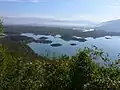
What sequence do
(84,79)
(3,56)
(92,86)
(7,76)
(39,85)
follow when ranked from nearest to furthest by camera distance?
(92,86) < (84,79) < (39,85) < (7,76) < (3,56)

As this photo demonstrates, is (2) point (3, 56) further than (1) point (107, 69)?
Yes

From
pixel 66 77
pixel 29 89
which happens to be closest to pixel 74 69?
pixel 66 77

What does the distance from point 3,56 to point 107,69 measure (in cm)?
303

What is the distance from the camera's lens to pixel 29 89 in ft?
19.8

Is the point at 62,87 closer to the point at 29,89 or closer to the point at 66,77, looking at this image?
the point at 66,77

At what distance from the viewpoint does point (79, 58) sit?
6211 millimetres

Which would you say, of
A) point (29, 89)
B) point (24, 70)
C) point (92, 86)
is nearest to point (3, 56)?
point (24, 70)

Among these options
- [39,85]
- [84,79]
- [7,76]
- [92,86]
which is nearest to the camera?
[92,86]

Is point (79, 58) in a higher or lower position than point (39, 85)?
higher

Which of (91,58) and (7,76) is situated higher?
(91,58)

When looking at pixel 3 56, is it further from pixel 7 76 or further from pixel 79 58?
pixel 79 58

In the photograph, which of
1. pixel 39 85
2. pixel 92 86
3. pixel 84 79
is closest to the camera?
pixel 92 86

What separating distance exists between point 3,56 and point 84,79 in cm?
271

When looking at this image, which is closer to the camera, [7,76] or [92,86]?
[92,86]
